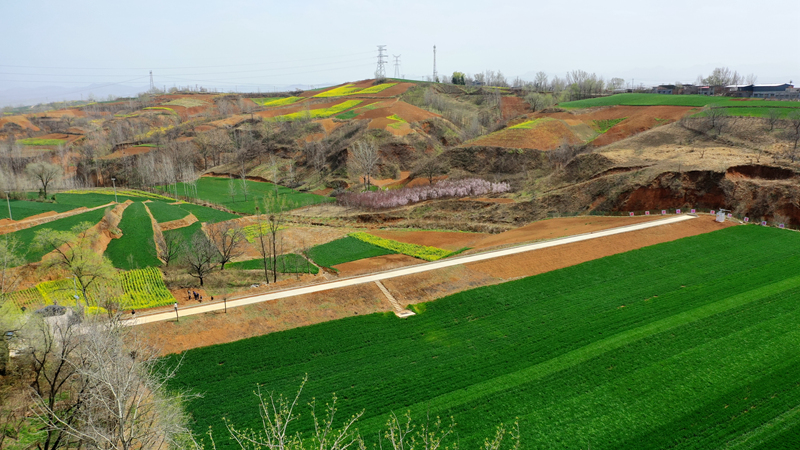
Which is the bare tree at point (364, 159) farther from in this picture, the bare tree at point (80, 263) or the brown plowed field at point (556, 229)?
the bare tree at point (80, 263)

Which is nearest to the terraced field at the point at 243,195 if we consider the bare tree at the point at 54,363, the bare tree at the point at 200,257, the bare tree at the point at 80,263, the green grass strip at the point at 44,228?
the green grass strip at the point at 44,228

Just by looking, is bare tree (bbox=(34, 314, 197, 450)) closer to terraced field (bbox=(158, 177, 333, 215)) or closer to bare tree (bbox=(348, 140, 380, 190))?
terraced field (bbox=(158, 177, 333, 215))

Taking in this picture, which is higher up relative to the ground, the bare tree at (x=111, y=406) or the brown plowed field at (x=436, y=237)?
the bare tree at (x=111, y=406)

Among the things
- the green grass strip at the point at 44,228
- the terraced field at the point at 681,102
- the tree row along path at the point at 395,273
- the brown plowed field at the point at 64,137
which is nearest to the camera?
the tree row along path at the point at 395,273

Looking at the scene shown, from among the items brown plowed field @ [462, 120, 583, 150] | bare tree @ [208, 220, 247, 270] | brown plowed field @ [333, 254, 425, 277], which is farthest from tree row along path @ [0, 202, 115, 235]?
brown plowed field @ [462, 120, 583, 150]

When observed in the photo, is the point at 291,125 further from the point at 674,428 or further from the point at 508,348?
the point at 674,428

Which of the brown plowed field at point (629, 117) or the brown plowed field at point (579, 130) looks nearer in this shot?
the brown plowed field at point (629, 117)

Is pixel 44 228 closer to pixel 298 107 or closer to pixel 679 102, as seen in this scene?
pixel 679 102

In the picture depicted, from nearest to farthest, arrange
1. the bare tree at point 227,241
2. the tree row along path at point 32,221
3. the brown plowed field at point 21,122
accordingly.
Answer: the bare tree at point 227,241 → the tree row along path at point 32,221 → the brown plowed field at point 21,122
